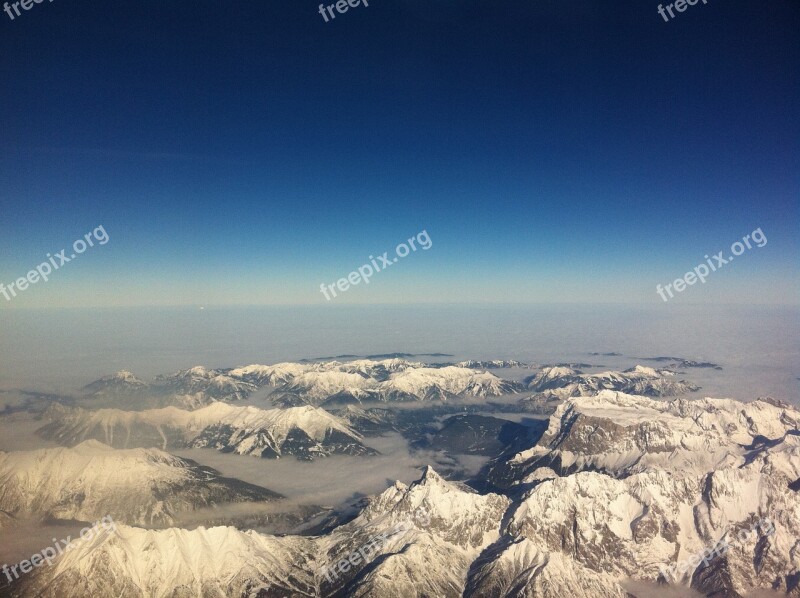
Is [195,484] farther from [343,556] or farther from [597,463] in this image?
[597,463]

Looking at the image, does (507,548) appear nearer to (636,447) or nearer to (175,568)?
(175,568)

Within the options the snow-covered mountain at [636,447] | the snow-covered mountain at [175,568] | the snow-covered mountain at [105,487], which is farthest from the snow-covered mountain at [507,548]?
the snow-covered mountain at [105,487]

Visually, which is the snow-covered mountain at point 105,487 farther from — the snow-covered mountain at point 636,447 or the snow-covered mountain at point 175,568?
the snow-covered mountain at point 636,447

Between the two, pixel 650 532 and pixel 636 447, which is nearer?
pixel 650 532

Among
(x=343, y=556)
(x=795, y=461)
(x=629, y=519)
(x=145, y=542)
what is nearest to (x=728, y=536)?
(x=629, y=519)

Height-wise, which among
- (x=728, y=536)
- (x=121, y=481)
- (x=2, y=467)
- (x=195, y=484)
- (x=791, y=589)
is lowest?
(x=791, y=589)

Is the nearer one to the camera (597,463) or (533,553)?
(533,553)

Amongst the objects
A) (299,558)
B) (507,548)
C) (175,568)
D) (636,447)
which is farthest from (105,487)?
(636,447)

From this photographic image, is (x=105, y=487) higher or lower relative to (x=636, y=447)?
higher

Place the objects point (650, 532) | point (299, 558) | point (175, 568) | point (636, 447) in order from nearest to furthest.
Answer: point (175, 568)
point (299, 558)
point (650, 532)
point (636, 447)
